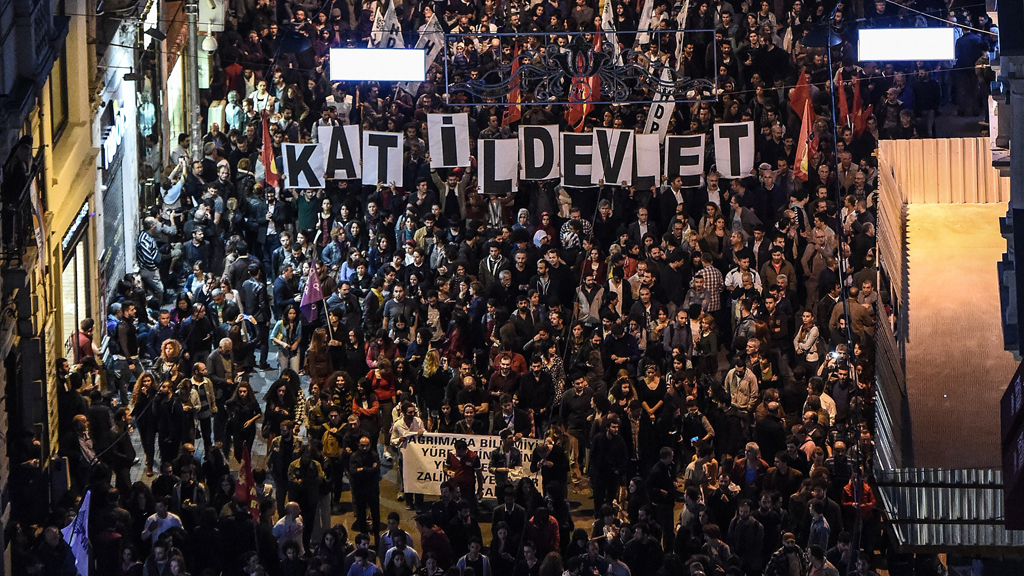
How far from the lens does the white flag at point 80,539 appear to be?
22266 millimetres

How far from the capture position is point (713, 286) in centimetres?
2891

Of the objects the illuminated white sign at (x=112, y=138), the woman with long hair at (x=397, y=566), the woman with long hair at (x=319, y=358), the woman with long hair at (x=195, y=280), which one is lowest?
the woman with long hair at (x=397, y=566)

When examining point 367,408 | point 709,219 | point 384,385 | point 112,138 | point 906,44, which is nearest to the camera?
point 367,408

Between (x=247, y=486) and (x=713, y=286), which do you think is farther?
(x=713, y=286)

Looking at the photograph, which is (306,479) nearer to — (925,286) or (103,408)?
(103,408)

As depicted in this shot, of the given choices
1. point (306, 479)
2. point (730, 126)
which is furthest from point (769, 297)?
point (306, 479)

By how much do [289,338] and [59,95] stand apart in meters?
5.12

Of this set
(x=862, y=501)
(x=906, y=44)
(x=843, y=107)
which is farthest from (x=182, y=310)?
(x=843, y=107)

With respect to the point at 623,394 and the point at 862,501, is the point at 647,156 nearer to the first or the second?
the point at 623,394

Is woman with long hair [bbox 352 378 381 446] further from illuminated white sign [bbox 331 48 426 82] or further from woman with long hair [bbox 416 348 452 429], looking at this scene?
illuminated white sign [bbox 331 48 426 82]

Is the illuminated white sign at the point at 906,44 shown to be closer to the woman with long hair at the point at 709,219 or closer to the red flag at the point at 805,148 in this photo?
the woman with long hair at the point at 709,219

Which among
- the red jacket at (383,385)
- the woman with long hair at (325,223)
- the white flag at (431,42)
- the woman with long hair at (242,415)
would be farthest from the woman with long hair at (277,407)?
the white flag at (431,42)

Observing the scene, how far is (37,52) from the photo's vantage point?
27.1 m

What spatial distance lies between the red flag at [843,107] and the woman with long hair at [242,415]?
38.2 ft
